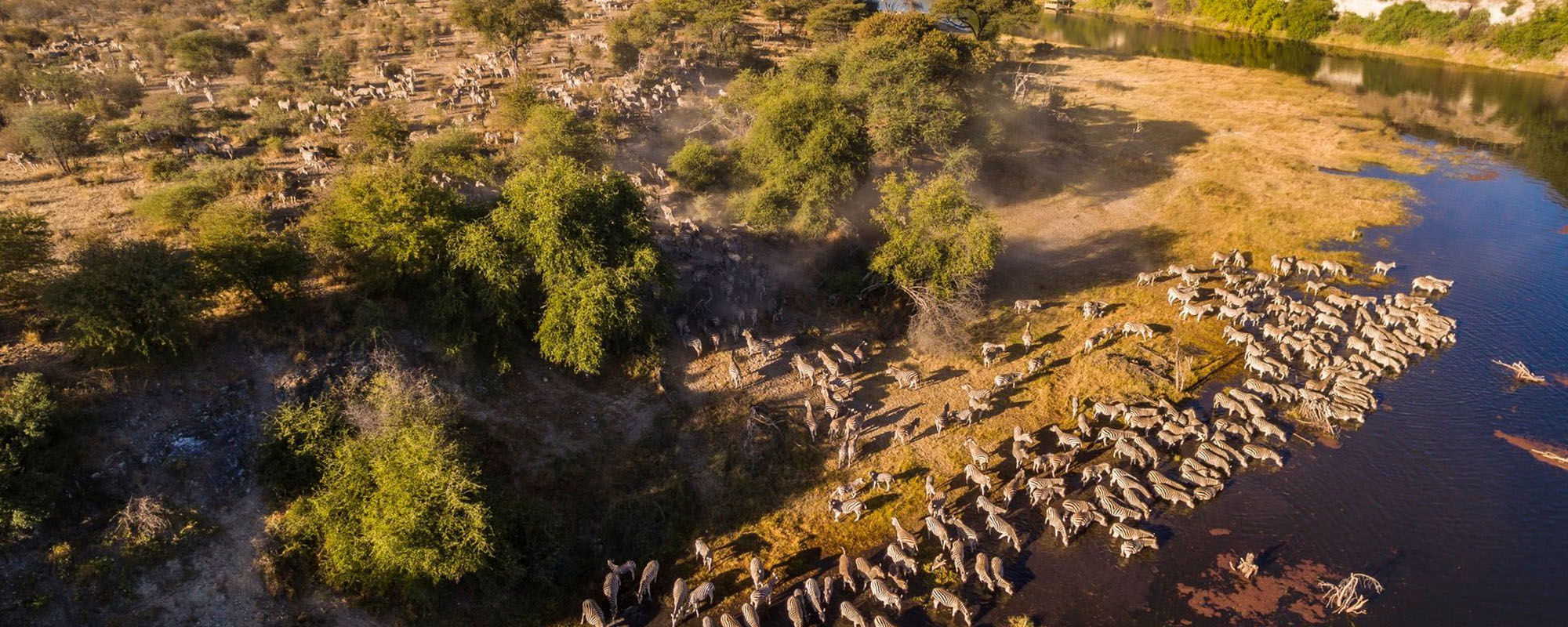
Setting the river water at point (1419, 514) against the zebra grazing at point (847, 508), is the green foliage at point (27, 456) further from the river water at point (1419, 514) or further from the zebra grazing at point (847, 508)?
the river water at point (1419, 514)

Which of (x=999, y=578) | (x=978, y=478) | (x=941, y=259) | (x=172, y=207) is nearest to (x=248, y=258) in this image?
(x=172, y=207)

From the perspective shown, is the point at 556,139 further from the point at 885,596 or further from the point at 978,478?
the point at 885,596

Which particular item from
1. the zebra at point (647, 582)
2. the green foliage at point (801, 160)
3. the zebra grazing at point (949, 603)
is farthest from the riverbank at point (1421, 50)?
the zebra at point (647, 582)

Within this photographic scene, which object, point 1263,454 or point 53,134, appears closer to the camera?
point 1263,454

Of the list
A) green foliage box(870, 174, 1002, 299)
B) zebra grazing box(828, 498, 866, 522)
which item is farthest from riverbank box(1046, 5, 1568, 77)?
zebra grazing box(828, 498, 866, 522)

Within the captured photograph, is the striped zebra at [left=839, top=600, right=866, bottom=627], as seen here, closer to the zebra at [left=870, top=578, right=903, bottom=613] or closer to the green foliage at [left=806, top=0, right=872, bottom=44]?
the zebra at [left=870, top=578, right=903, bottom=613]

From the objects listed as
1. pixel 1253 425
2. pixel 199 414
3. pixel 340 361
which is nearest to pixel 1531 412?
pixel 1253 425

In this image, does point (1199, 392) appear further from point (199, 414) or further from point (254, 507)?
point (199, 414)
